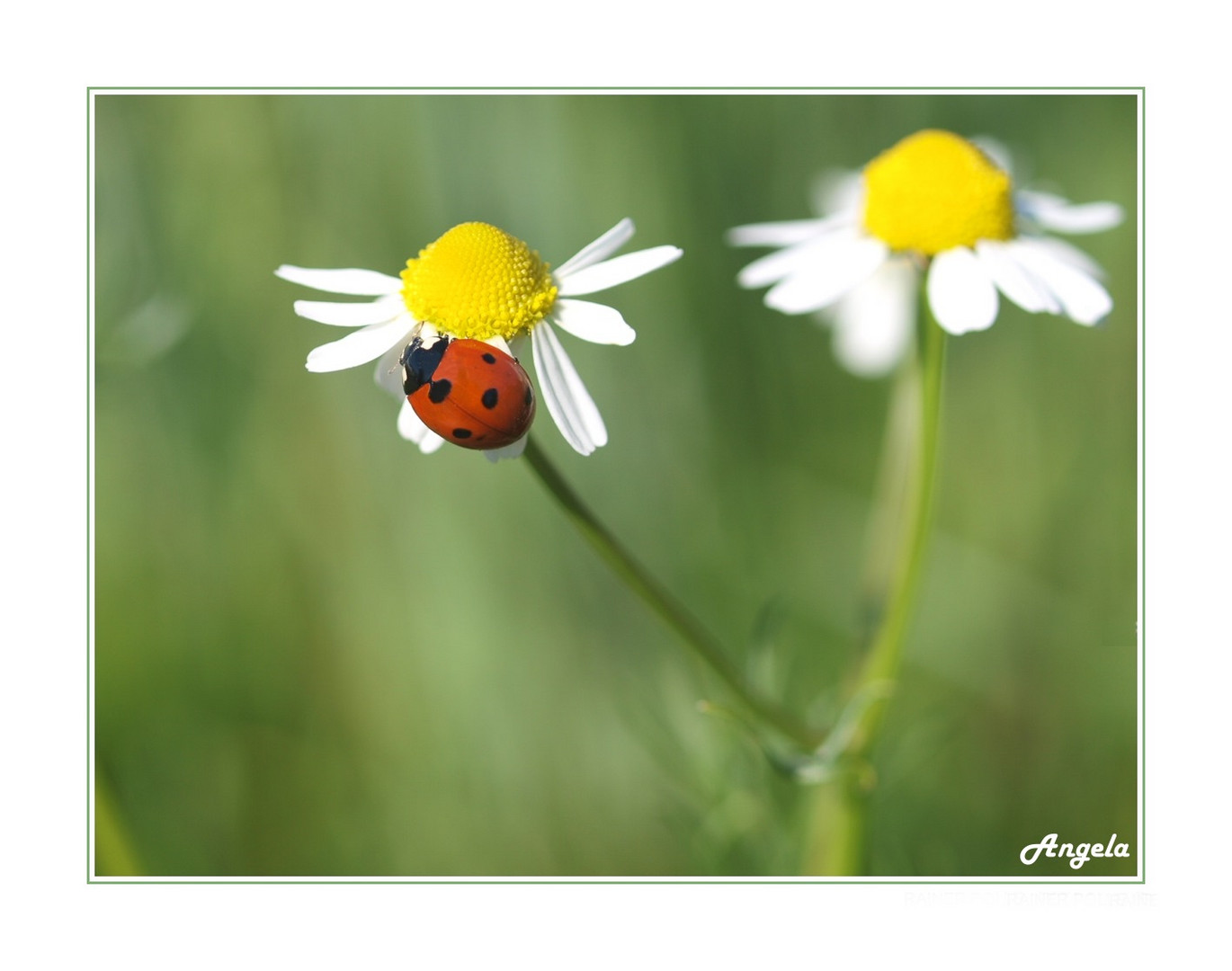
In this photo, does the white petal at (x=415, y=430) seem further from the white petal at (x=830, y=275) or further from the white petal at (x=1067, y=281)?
the white petal at (x=1067, y=281)

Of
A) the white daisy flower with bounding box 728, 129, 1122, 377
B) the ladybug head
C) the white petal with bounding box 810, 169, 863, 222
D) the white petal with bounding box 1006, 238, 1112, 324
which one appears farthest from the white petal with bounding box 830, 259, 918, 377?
the ladybug head

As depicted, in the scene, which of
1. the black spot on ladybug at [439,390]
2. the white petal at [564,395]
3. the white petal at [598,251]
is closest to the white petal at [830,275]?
the white petal at [598,251]

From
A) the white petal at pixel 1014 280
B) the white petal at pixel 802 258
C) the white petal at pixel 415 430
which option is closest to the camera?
the white petal at pixel 415 430

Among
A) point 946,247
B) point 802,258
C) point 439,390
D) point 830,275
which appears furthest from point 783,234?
point 439,390

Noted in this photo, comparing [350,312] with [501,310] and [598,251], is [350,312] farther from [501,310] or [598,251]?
[598,251]

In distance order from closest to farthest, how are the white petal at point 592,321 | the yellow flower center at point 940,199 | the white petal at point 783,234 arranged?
1. the white petal at point 592,321
2. the yellow flower center at point 940,199
3. the white petal at point 783,234

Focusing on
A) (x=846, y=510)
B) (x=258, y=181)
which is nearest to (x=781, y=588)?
(x=846, y=510)

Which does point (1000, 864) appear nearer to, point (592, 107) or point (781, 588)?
point (781, 588)
